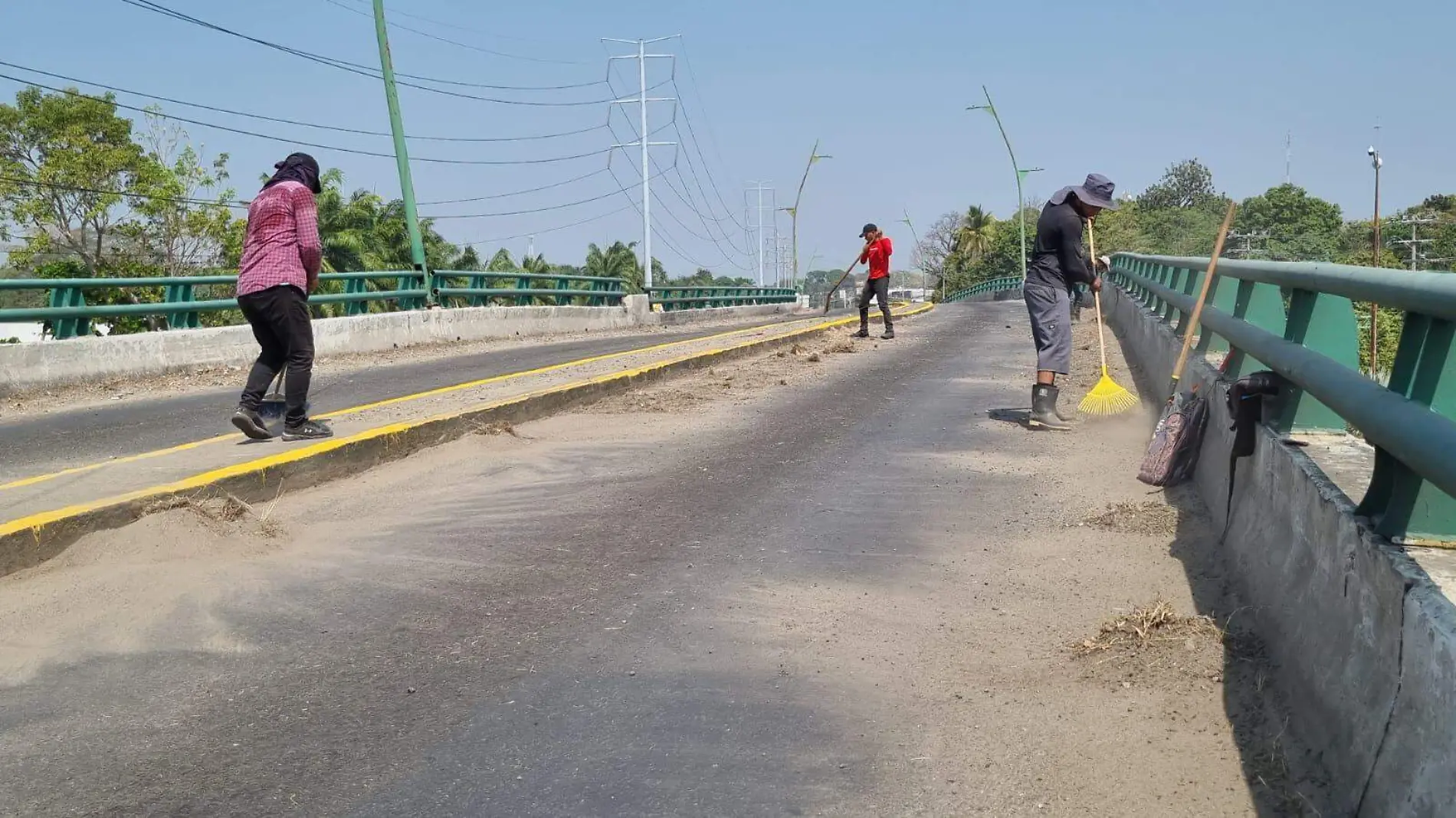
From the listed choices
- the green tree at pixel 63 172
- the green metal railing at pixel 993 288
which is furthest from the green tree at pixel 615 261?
the green tree at pixel 63 172

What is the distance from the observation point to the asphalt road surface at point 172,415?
857cm

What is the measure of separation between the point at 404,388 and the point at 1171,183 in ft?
421

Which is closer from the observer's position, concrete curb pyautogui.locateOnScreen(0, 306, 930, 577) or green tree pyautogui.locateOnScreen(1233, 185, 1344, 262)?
concrete curb pyautogui.locateOnScreen(0, 306, 930, 577)

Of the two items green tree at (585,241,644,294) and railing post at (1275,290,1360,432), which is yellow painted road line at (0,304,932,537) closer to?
railing post at (1275,290,1360,432)

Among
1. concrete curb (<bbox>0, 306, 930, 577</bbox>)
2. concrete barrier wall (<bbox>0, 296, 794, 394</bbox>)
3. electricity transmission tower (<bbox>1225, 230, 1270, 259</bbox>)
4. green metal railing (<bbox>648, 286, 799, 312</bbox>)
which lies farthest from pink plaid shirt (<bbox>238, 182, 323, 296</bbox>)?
green metal railing (<bbox>648, 286, 799, 312</bbox>)

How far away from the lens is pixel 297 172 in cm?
809

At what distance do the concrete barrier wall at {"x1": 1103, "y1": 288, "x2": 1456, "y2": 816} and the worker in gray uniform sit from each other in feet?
15.0

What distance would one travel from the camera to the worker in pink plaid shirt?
7.89m

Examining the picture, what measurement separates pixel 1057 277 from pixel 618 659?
618 centimetres

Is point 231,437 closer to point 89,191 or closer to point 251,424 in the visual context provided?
point 251,424

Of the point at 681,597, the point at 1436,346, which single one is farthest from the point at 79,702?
the point at 1436,346

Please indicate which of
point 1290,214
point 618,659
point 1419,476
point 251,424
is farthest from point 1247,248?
point 1290,214

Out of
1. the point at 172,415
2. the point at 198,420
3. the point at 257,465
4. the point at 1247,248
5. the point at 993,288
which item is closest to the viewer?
the point at 257,465

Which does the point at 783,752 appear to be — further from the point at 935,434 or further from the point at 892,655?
the point at 935,434
